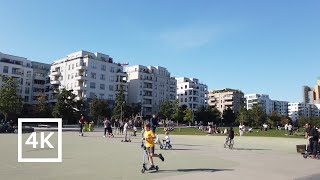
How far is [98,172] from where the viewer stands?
12141mm

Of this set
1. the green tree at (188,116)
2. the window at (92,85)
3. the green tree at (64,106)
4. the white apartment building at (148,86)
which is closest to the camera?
the green tree at (64,106)

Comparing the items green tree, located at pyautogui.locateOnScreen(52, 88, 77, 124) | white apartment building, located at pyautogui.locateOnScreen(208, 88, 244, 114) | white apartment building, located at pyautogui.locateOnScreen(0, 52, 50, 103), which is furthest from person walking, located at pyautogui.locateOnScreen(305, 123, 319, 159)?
white apartment building, located at pyautogui.locateOnScreen(208, 88, 244, 114)

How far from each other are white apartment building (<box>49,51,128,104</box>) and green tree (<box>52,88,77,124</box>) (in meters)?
15.8

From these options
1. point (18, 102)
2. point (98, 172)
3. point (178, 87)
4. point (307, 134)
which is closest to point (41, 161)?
point (98, 172)

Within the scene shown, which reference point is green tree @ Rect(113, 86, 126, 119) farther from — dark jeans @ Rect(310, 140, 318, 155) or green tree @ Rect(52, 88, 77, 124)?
dark jeans @ Rect(310, 140, 318, 155)

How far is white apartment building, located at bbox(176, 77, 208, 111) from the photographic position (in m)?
146

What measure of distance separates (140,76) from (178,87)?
108 feet

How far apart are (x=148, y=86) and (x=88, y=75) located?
2737cm

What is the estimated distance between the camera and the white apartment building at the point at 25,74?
10188 cm

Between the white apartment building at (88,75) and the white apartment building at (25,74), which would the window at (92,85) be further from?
the white apartment building at (25,74)

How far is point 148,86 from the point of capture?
400ft

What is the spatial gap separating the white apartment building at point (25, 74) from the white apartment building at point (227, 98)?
292 ft

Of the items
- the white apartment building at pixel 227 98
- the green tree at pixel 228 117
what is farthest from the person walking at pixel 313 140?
the white apartment building at pixel 227 98

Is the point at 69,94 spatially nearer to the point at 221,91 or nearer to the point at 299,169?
the point at 299,169
